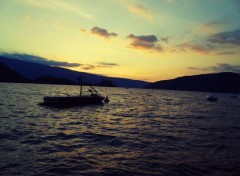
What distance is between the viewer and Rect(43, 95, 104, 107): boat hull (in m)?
50.2

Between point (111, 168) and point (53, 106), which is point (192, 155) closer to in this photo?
point (111, 168)

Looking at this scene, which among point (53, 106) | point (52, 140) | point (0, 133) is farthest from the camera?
point (53, 106)

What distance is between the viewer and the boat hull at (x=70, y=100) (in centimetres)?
5016

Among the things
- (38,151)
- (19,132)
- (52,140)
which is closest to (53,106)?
(19,132)

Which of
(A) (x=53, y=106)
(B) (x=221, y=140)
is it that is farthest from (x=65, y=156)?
(A) (x=53, y=106)

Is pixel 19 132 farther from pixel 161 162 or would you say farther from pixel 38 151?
pixel 161 162

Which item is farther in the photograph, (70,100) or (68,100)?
(70,100)

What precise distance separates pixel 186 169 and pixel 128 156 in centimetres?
384

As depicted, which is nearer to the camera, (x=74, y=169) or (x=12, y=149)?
(x=74, y=169)

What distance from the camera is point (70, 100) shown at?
52.9m

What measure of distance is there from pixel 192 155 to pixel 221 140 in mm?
7501

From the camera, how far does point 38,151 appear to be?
15.3 m

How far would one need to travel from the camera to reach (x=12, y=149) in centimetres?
1538

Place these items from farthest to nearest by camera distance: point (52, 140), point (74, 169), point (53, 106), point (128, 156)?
1. point (53, 106)
2. point (52, 140)
3. point (128, 156)
4. point (74, 169)
